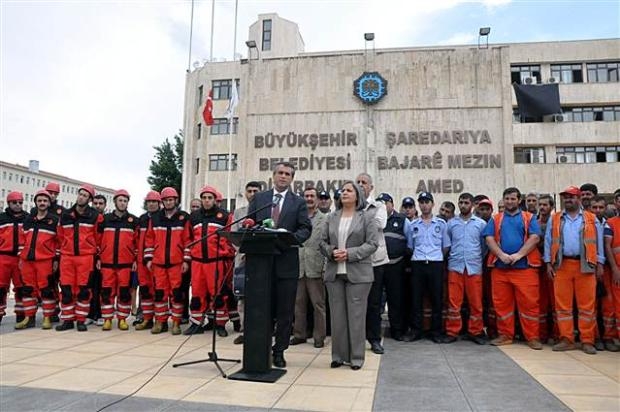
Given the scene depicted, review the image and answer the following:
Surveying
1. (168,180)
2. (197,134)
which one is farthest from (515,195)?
(168,180)

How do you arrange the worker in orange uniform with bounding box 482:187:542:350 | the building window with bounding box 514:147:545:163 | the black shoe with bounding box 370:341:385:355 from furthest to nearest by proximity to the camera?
1. the building window with bounding box 514:147:545:163
2. the worker in orange uniform with bounding box 482:187:542:350
3. the black shoe with bounding box 370:341:385:355

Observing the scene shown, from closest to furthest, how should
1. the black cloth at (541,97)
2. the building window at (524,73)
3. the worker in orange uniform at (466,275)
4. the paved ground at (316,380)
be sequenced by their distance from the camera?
the paved ground at (316,380)
the worker in orange uniform at (466,275)
the black cloth at (541,97)
the building window at (524,73)

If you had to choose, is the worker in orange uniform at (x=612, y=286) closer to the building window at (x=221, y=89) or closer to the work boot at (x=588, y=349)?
the work boot at (x=588, y=349)

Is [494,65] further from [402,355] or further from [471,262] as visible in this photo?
[402,355]

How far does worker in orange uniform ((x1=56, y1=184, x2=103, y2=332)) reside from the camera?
20.6 feet

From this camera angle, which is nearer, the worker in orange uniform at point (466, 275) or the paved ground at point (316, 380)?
the paved ground at point (316, 380)

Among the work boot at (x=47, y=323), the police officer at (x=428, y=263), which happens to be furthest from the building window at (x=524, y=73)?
the work boot at (x=47, y=323)

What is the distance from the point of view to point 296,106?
70.4 feet

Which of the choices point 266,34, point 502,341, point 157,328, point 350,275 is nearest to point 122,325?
point 157,328

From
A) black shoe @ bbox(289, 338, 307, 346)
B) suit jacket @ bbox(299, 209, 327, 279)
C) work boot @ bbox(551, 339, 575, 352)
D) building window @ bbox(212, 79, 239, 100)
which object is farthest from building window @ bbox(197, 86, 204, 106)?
work boot @ bbox(551, 339, 575, 352)

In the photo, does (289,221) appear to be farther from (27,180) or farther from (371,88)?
(27,180)

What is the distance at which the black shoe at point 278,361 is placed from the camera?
4250 mm

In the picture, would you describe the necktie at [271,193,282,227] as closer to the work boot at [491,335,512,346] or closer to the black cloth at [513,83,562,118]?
the work boot at [491,335,512,346]

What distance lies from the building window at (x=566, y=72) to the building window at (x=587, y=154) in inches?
165
